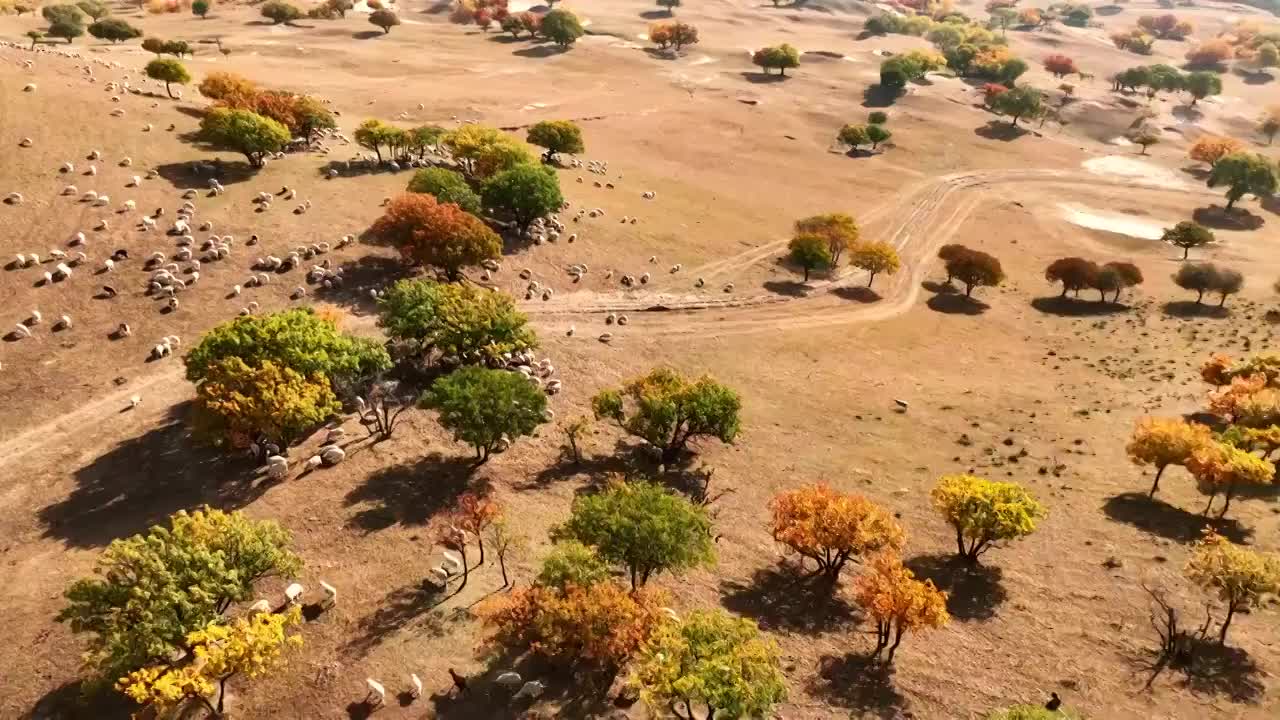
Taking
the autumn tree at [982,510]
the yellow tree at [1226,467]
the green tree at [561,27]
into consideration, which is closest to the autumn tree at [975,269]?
the yellow tree at [1226,467]

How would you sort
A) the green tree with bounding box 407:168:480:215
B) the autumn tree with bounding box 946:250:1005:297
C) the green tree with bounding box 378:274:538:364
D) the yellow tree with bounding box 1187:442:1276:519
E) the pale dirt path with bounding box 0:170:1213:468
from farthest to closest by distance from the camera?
the autumn tree with bounding box 946:250:1005:297, the green tree with bounding box 407:168:480:215, the green tree with bounding box 378:274:538:364, the pale dirt path with bounding box 0:170:1213:468, the yellow tree with bounding box 1187:442:1276:519

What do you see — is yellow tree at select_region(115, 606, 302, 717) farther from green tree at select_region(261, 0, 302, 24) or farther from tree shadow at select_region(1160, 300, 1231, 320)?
green tree at select_region(261, 0, 302, 24)

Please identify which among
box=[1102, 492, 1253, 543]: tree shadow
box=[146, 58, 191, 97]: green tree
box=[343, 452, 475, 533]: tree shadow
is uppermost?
box=[146, 58, 191, 97]: green tree

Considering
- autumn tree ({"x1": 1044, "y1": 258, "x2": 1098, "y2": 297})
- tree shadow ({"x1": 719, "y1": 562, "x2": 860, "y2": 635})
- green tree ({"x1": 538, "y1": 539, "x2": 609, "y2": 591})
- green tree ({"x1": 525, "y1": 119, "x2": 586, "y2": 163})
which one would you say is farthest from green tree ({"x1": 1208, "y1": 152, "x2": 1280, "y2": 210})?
green tree ({"x1": 538, "y1": 539, "x2": 609, "y2": 591})

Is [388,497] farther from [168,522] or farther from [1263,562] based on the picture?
[1263,562]

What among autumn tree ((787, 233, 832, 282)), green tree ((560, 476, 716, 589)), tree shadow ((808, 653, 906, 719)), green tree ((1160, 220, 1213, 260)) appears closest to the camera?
tree shadow ((808, 653, 906, 719))

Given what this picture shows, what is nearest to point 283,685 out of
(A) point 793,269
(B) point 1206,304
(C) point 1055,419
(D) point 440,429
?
(D) point 440,429
